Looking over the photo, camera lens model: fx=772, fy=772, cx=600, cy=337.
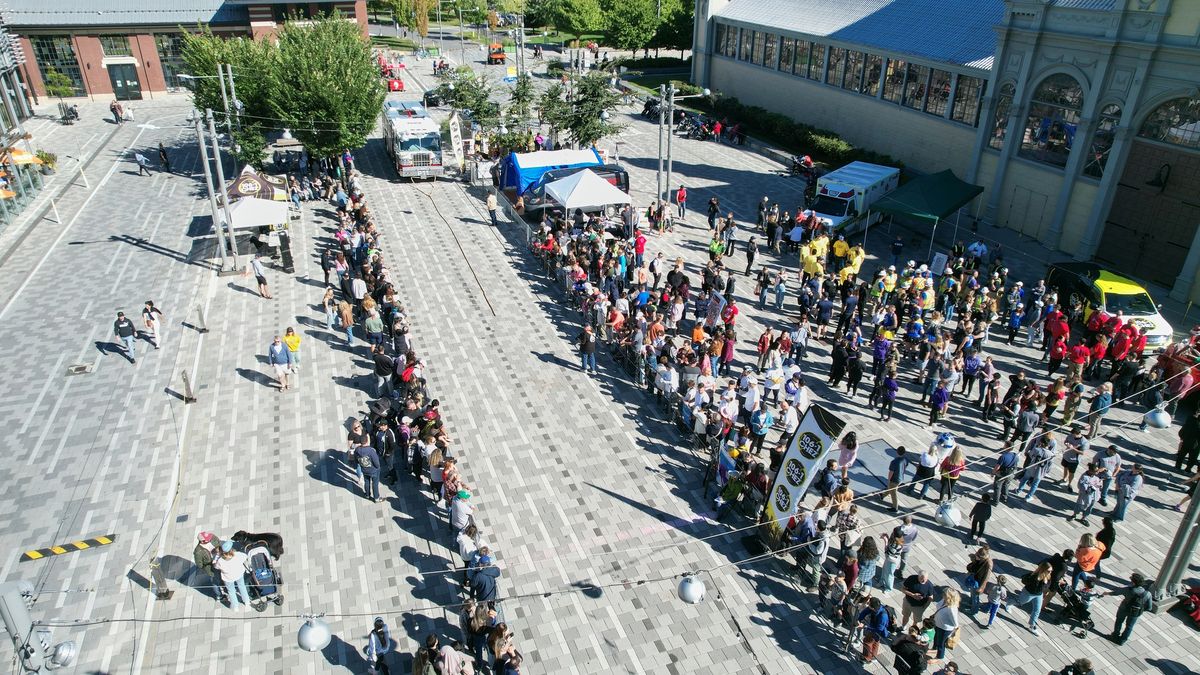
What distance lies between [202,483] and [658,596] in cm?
946

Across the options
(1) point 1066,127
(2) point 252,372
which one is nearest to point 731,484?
(2) point 252,372

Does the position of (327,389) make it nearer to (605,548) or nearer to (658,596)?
(605,548)

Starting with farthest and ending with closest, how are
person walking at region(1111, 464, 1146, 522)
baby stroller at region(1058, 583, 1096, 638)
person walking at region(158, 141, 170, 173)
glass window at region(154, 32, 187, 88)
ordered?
glass window at region(154, 32, 187, 88)
person walking at region(158, 141, 170, 173)
person walking at region(1111, 464, 1146, 522)
baby stroller at region(1058, 583, 1096, 638)

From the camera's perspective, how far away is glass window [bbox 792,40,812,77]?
4275 cm

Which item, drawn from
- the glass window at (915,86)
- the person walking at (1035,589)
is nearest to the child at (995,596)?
the person walking at (1035,589)

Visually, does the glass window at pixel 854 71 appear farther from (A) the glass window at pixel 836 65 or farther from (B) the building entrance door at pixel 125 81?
(B) the building entrance door at pixel 125 81

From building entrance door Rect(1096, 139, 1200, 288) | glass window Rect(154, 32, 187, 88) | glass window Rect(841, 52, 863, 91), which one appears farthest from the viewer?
glass window Rect(154, 32, 187, 88)

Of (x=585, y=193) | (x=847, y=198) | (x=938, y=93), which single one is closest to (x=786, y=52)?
(x=938, y=93)

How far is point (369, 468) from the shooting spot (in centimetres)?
1462

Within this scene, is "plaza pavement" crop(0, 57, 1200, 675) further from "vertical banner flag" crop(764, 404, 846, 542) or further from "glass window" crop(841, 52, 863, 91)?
"glass window" crop(841, 52, 863, 91)

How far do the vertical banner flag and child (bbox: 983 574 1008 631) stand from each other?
3.12 metres

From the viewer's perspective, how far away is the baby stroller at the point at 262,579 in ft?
40.8

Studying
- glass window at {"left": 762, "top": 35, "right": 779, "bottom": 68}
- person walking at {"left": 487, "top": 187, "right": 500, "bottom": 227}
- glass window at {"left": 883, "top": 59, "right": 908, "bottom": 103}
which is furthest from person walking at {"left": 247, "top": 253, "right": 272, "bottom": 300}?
glass window at {"left": 762, "top": 35, "right": 779, "bottom": 68}

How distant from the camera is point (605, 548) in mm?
13836
